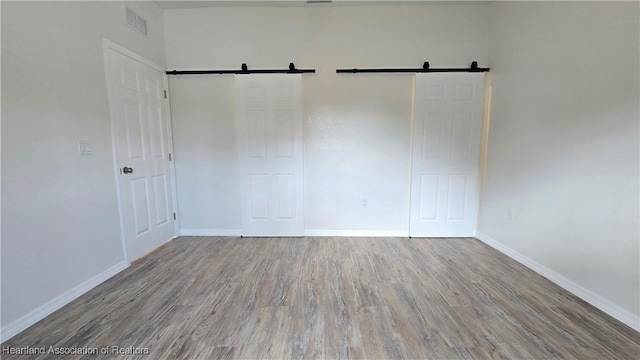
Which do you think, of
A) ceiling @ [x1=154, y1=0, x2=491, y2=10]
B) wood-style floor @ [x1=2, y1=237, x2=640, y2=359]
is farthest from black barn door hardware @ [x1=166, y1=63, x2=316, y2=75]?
wood-style floor @ [x1=2, y1=237, x2=640, y2=359]

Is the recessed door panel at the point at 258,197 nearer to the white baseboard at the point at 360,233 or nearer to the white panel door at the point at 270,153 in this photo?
the white panel door at the point at 270,153

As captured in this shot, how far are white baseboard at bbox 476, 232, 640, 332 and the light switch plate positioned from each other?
4267mm

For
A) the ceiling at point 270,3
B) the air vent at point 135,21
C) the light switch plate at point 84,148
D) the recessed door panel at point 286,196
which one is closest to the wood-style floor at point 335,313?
the recessed door panel at point 286,196

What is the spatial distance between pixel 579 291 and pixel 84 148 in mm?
4287

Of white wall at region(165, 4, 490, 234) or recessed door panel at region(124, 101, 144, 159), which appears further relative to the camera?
white wall at region(165, 4, 490, 234)

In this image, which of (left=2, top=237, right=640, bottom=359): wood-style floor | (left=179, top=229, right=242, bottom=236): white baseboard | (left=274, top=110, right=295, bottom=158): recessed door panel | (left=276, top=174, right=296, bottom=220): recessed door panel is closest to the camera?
(left=2, top=237, right=640, bottom=359): wood-style floor

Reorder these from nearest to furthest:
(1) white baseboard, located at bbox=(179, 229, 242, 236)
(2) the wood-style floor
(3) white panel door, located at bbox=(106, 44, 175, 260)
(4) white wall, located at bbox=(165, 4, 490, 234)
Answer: (2) the wood-style floor
(3) white panel door, located at bbox=(106, 44, 175, 260)
(4) white wall, located at bbox=(165, 4, 490, 234)
(1) white baseboard, located at bbox=(179, 229, 242, 236)

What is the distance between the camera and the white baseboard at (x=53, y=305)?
159cm

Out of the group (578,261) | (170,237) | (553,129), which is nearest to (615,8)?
(553,129)

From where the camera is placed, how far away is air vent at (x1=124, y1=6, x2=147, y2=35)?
2.59 metres

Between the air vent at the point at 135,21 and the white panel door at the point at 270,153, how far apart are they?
3.62 ft

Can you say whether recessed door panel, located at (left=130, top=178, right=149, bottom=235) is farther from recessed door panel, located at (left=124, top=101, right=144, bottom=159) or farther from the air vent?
the air vent

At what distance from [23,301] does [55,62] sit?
1721 millimetres

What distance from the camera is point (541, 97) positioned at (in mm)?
2383
